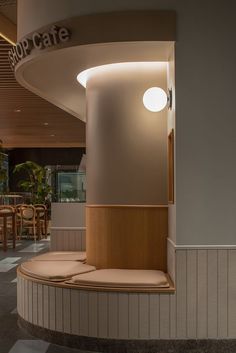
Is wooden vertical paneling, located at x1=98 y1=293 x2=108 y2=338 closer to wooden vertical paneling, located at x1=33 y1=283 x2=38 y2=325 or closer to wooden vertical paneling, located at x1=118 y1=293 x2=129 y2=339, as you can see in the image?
wooden vertical paneling, located at x1=118 y1=293 x2=129 y2=339

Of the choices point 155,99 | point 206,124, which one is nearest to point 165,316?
point 206,124

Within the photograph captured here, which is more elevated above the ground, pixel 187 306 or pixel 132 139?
pixel 132 139

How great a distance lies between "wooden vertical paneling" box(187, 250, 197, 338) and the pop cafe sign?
2.12 metres

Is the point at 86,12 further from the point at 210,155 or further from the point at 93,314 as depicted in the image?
the point at 93,314

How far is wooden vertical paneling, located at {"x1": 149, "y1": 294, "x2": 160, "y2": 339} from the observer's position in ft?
13.1

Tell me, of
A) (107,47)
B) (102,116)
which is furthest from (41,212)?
(107,47)

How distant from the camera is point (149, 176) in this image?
482 centimetres

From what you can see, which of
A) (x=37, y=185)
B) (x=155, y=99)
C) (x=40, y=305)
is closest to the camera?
(x=40, y=305)

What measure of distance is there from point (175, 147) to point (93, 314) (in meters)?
1.54

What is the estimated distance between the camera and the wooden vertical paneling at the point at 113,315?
4.04 m

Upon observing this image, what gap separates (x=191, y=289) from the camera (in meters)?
3.99

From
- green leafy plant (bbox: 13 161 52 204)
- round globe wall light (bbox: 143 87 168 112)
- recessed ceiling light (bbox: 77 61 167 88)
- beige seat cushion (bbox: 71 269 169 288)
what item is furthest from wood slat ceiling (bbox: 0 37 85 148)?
beige seat cushion (bbox: 71 269 169 288)

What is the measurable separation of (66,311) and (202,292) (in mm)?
1160

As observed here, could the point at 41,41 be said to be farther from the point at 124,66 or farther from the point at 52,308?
the point at 52,308
